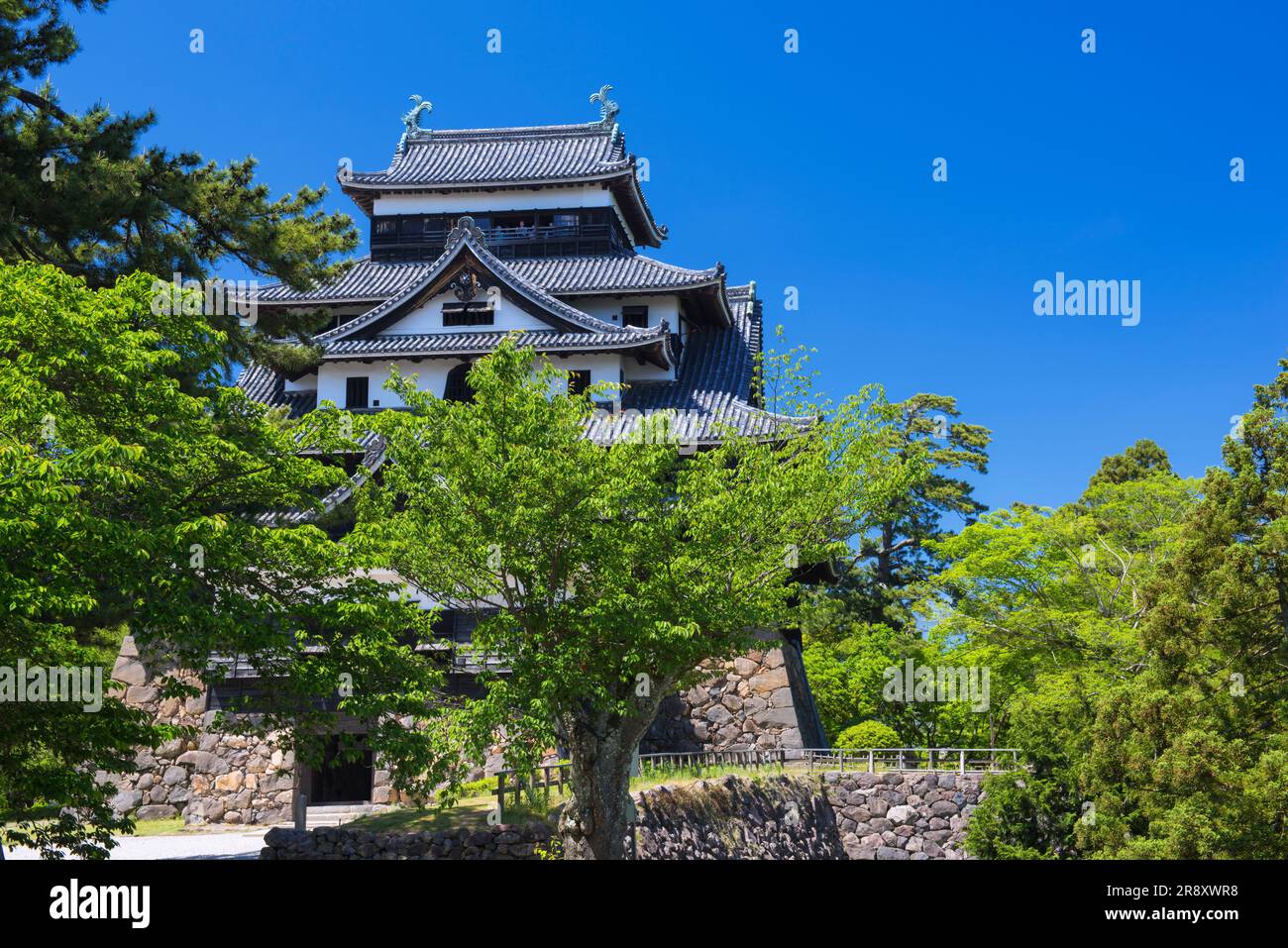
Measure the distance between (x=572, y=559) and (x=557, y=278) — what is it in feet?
68.5

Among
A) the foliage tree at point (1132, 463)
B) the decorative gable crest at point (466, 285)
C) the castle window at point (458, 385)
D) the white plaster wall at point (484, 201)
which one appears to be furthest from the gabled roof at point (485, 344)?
the foliage tree at point (1132, 463)

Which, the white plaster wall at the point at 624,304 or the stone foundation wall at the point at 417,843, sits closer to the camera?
the stone foundation wall at the point at 417,843

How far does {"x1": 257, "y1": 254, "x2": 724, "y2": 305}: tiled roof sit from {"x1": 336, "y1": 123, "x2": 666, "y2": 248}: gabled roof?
2637 mm

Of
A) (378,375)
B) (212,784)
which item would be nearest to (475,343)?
(378,375)

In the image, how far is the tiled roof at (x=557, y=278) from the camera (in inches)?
1399

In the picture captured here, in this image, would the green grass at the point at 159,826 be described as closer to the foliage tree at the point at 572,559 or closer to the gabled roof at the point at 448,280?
the foliage tree at the point at 572,559

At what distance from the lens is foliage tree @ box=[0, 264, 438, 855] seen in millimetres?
12562

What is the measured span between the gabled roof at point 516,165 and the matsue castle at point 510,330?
3.3 inches

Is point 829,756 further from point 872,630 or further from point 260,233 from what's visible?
point 260,233

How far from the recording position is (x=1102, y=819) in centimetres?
1777

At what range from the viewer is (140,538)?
42.1 ft

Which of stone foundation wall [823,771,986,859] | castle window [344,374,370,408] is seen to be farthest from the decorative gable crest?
stone foundation wall [823,771,986,859]

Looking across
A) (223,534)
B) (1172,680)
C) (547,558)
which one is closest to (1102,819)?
(1172,680)

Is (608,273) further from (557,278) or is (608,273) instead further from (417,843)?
(417,843)
